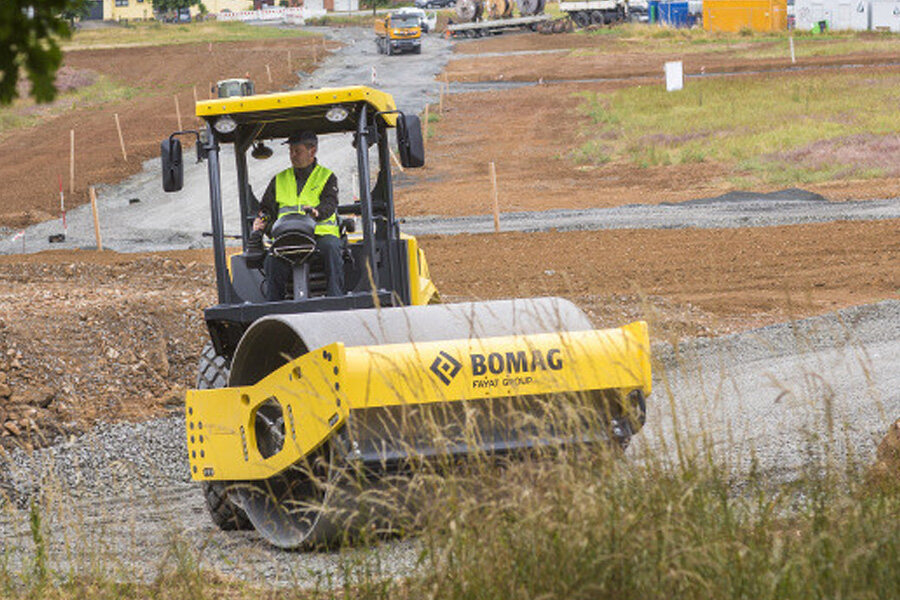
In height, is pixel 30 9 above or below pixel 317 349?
above

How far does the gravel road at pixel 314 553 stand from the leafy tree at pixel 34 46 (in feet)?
7.17

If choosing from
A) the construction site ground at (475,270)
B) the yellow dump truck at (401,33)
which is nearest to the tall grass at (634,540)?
the construction site ground at (475,270)

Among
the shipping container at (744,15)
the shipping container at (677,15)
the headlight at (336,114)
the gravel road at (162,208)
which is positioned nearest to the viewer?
the headlight at (336,114)

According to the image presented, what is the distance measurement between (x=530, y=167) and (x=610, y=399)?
26.8 meters

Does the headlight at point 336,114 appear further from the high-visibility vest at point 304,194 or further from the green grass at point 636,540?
the green grass at point 636,540

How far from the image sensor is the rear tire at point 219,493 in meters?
7.63

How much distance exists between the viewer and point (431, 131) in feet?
130

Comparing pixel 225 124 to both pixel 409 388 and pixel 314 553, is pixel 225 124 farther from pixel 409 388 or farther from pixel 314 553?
pixel 314 553

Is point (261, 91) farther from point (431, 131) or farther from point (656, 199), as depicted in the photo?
point (656, 199)

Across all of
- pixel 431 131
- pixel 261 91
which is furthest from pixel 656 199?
pixel 261 91

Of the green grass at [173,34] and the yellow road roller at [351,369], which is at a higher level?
the green grass at [173,34]

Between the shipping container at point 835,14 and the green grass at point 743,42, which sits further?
the shipping container at point 835,14

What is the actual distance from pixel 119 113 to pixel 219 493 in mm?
42344

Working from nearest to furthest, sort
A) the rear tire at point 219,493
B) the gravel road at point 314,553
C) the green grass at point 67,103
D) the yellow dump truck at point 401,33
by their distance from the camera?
the gravel road at point 314,553, the rear tire at point 219,493, the green grass at point 67,103, the yellow dump truck at point 401,33
